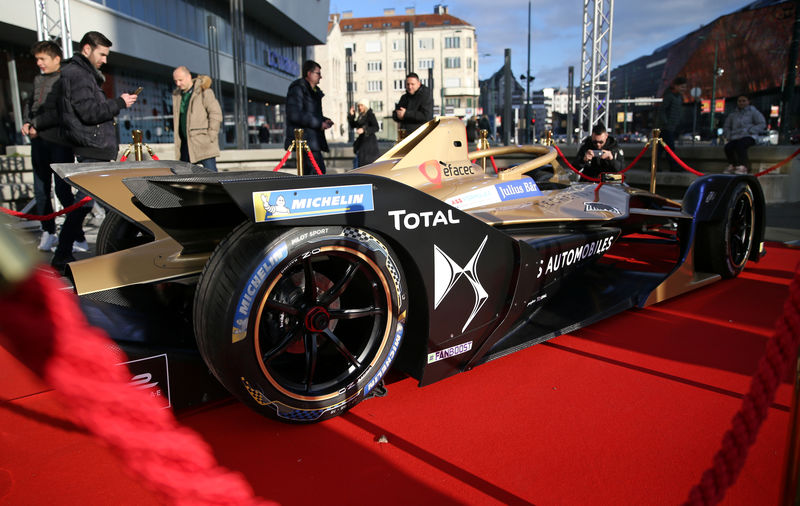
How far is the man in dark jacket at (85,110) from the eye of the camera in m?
4.24

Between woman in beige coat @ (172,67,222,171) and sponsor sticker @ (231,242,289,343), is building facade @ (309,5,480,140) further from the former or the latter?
sponsor sticker @ (231,242,289,343)

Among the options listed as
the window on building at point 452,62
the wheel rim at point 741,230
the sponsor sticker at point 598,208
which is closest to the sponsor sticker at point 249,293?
the sponsor sticker at point 598,208

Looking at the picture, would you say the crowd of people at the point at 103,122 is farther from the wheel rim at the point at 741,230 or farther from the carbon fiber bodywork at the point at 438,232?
the wheel rim at the point at 741,230

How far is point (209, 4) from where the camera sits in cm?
2672

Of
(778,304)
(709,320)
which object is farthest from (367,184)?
(778,304)

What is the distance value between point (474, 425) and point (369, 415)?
42cm

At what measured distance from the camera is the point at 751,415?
0.98m

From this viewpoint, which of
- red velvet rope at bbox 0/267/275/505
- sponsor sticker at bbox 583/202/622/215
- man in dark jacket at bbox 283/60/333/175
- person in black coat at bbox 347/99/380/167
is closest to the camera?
red velvet rope at bbox 0/267/275/505

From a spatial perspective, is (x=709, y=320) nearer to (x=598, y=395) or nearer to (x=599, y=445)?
(x=598, y=395)

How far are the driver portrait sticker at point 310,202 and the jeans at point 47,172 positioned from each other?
361 centimetres

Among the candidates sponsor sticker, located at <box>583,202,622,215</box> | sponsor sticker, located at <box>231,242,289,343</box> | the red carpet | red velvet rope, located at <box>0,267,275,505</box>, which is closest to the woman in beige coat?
the red carpet

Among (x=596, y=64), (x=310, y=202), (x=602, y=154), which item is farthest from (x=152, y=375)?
(x=596, y=64)

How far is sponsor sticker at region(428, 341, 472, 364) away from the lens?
2.20 m

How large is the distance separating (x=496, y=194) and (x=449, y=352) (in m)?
1.39
